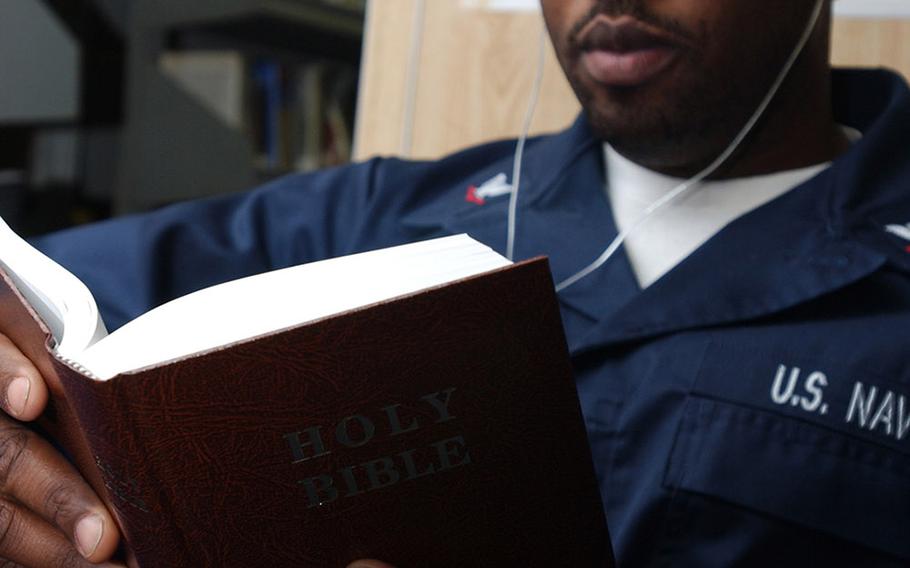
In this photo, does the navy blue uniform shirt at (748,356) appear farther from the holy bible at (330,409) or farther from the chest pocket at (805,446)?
the holy bible at (330,409)

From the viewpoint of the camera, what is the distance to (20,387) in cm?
58

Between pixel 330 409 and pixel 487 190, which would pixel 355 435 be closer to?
pixel 330 409

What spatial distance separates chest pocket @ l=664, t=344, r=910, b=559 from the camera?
2.66 feet

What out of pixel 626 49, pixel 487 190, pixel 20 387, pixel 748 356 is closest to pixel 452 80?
pixel 487 190

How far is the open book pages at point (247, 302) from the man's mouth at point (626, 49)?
46 centimetres

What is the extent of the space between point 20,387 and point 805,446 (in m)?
0.60

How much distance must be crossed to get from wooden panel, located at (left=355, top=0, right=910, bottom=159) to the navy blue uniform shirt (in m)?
0.36

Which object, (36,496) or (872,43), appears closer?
(36,496)

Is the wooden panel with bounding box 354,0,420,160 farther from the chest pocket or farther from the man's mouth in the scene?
the chest pocket

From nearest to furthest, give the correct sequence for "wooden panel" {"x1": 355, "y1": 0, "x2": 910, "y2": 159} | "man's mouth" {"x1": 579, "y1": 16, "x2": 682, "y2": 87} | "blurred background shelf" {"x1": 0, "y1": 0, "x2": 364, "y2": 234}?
"man's mouth" {"x1": 579, "y1": 16, "x2": 682, "y2": 87}
"wooden panel" {"x1": 355, "y1": 0, "x2": 910, "y2": 159}
"blurred background shelf" {"x1": 0, "y1": 0, "x2": 364, "y2": 234}

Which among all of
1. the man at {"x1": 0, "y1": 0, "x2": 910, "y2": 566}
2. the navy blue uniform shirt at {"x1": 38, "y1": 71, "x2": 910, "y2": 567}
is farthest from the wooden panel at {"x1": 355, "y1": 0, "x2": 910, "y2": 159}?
the navy blue uniform shirt at {"x1": 38, "y1": 71, "x2": 910, "y2": 567}

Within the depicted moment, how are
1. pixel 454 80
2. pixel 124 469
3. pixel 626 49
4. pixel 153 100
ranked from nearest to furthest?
pixel 124 469 → pixel 626 49 → pixel 454 80 → pixel 153 100

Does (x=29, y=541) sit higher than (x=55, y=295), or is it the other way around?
(x=55, y=295)

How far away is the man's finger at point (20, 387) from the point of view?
580mm
